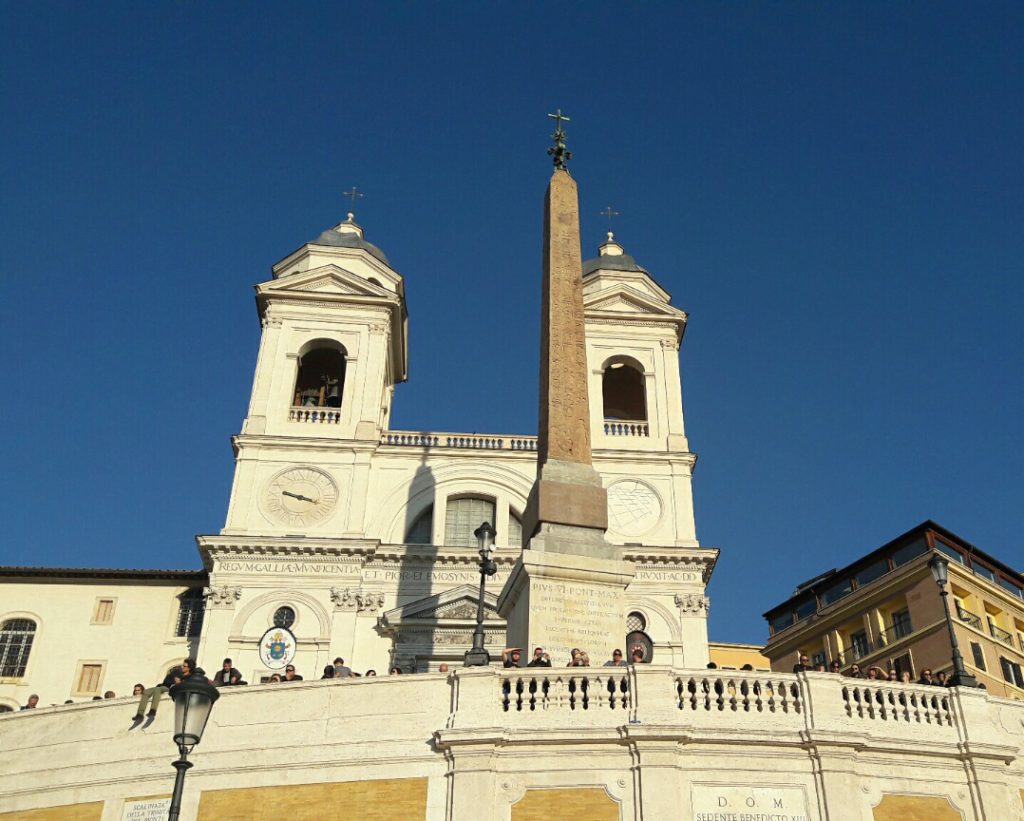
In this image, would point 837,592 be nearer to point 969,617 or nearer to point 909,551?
point 909,551

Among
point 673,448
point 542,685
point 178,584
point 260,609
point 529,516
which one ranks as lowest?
point 542,685

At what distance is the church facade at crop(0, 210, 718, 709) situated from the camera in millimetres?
32875

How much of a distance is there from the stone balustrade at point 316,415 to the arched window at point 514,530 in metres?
6.74

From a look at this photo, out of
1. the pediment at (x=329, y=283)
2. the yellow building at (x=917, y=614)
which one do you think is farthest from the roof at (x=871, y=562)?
the pediment at (x=329, y=283)

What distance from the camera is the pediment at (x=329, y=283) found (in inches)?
1553

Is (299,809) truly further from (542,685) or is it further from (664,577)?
(664,577)

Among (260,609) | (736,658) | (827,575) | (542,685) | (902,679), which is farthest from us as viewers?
(736,658)

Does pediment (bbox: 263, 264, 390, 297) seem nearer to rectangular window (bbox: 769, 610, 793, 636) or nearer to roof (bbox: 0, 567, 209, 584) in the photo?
roof (bbox: 0, 567, 209, 584)

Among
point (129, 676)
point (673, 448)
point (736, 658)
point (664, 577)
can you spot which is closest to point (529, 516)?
point (664, 577)

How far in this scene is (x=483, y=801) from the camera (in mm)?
13984

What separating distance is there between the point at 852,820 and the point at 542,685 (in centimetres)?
434

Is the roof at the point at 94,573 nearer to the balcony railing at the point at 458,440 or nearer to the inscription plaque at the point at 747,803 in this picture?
the balcony railing at the point at 458,440

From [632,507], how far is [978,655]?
647 inches

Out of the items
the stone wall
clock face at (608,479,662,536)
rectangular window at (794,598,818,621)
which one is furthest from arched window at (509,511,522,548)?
the stone wall
